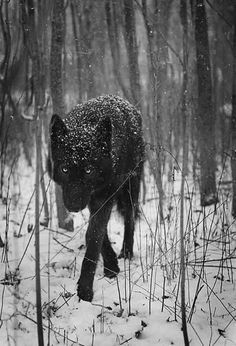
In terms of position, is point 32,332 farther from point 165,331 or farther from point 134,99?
point 134,99

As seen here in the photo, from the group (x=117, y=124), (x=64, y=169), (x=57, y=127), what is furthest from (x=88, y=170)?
(x=117, y=124)

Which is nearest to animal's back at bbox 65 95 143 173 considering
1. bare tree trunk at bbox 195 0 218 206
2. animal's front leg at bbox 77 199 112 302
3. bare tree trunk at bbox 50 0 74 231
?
animal's front leg at bbox 77 199 112 302

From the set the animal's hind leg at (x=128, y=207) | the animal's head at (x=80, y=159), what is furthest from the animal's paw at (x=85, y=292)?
the animal's hind leg at (x=128, y=207)

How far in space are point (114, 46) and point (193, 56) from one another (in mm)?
2804

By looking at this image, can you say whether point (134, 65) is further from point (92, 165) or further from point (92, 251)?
point (92, 251)

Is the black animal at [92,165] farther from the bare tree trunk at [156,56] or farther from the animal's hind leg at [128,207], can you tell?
the bare tree trunk at [156,56]

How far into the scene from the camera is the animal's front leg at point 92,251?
2.99 metres

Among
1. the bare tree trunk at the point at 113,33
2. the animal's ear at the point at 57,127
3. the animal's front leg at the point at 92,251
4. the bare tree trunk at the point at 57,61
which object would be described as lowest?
the animal's front leg at the point at 92,251

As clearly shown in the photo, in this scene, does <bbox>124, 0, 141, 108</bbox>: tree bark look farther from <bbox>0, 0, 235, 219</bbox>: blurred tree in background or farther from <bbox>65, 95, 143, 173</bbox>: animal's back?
<bbox>65, 95, 143, 173</bbox>: animal's back

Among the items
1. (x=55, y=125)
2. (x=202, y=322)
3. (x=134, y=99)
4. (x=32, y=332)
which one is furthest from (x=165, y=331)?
(x=134, y=99)

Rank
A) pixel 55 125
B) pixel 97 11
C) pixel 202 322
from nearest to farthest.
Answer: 1. pixel 202 322
2. pixel 55 125
3. pixel 97 11

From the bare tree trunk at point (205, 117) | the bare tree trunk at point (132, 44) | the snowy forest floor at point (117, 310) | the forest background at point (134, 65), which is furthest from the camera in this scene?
the bare tree trunk at point (132, 44)

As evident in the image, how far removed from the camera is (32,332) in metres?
2.42

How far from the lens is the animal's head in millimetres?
2994
